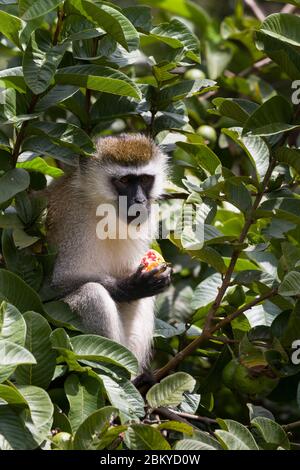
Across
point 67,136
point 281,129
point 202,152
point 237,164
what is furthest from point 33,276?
point 237,164

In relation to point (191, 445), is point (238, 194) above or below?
above

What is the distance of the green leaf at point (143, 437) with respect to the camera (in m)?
3.60

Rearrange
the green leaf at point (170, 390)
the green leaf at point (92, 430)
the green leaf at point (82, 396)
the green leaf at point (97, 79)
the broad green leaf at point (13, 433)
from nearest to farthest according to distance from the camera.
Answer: the broad green leaf at point (13, 433)
the green leaf at point (92, 430)
the green leaf at point (82, 396)
the green leaf at point (170, 390)
the green leaf at point (97, 79)

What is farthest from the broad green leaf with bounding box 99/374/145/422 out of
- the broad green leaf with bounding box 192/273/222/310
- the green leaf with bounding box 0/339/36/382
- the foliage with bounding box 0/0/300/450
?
the broad green leaf with bounding box 192/273/222/310

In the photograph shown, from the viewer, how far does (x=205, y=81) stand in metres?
5.16

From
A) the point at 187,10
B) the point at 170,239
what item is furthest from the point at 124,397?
the point at 187,10

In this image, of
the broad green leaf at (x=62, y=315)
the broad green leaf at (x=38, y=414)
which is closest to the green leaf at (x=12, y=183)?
the broad green leaf at (x=62, y=315)

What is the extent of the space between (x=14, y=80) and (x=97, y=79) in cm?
42

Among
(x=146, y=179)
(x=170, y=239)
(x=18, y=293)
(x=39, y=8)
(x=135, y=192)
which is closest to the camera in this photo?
(x=39, y=8)

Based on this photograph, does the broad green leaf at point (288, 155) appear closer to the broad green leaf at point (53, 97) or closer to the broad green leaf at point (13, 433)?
the broad green leaf at point (53, 97)

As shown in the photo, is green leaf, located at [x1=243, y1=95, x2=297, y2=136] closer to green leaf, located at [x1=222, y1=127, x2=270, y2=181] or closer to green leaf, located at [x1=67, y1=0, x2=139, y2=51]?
green leaf, located at [x1=222, y1=127, x2=270, y2=181]

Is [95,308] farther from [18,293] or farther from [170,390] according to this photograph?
[170,390]

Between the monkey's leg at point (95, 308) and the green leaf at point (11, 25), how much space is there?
1568mm

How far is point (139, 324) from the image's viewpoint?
5.74 metres
